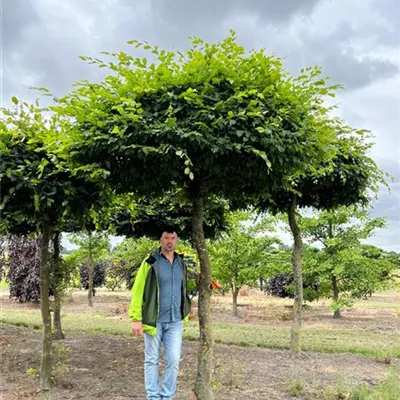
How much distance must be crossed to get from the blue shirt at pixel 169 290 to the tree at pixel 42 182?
3.64ft

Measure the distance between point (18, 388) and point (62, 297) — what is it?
3.00 metres

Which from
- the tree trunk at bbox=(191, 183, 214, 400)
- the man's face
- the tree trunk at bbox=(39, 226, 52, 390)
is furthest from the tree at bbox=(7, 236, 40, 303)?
the man's face

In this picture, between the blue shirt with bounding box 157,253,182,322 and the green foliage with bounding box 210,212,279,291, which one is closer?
the blue shirt with bounding box 157,253,182,322

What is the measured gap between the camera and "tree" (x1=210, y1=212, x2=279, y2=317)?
1478 centimetres

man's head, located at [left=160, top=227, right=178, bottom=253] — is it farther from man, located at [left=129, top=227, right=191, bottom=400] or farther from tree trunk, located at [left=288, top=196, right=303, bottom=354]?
tree trunk, located at [left=288, top=196, right=303, bottom=354]

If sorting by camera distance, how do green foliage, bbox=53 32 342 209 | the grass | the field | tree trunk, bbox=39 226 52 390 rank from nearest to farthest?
green foliage, bbox=53 32 342 209 < the grass < the field < tree trunk, bbox=39 226 52 390

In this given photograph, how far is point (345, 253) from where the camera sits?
1327 centimetres

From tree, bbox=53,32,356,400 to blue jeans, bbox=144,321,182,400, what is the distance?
43 cm

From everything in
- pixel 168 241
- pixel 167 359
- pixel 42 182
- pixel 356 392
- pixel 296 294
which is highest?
pixel 42 182

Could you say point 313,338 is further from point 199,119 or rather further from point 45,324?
point 199,119

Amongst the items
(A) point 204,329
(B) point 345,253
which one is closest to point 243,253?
(B) point 345,253

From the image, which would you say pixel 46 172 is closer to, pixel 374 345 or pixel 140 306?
pixel 140 306

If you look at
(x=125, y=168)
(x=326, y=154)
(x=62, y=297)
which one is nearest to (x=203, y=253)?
(x=125, y=168)

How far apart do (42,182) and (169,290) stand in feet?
5.98
